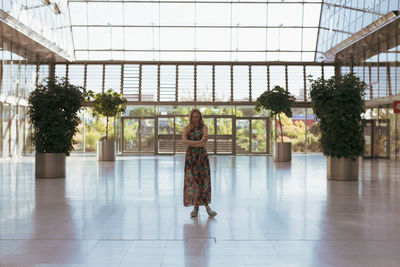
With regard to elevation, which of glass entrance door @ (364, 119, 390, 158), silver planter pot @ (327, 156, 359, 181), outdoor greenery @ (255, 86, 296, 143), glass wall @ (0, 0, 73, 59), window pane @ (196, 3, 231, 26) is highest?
window pane @ (196, 3, 231, 26)

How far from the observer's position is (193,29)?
25.5 meters

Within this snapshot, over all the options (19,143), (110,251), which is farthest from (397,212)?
(19,143)

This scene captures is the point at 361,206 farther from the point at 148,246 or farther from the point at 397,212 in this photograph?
the point at 148,246

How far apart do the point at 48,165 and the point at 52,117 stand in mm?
1219

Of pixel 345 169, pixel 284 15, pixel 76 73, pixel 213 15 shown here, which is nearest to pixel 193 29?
pixel 213 15

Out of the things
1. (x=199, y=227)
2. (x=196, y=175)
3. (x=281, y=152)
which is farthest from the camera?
(x=281, y=152)

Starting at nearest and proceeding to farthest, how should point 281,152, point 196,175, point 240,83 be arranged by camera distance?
point 196,175
point 281,152
point 240,83

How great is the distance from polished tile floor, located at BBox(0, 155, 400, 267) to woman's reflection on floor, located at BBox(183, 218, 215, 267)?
10mm

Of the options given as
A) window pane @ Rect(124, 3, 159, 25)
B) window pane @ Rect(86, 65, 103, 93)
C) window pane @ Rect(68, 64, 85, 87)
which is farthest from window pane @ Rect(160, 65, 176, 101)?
window pane @ Rect(68, 64, 85, 87)

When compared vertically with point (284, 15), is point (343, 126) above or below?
below

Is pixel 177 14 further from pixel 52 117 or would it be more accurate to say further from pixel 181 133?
pixel 52 117

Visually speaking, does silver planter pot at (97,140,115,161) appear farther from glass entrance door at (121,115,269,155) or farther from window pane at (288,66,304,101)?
window pane at (288,66,304,101)

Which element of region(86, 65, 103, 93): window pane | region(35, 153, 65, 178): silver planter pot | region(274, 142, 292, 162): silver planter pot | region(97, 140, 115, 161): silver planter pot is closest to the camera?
region(35, 153, 65, 178): silver planter pot

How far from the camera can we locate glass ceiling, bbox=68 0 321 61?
25312 mm
